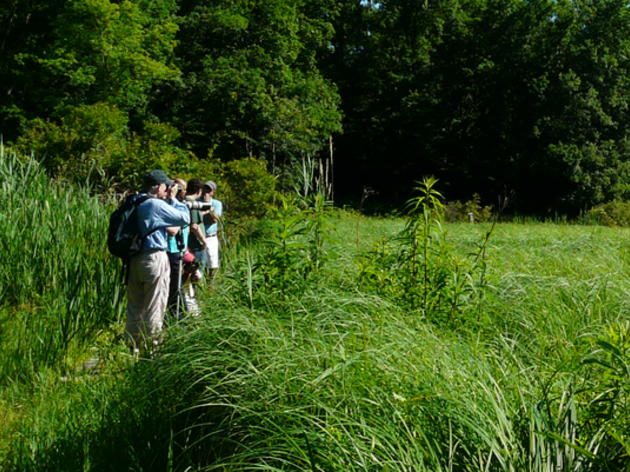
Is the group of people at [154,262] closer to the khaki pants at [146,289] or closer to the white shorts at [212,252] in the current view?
the khaki pants at [146,289]

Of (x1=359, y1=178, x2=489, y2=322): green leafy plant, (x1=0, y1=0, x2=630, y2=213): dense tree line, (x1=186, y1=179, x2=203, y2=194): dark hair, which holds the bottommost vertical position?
(x1=359, y1=178, x2=489, y2=322): green leafy plant

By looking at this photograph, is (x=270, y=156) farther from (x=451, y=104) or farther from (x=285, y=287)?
(x=285, y=287)

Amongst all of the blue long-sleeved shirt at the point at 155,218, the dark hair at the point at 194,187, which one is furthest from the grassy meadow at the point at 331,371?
the dark hair at the point at 194,187

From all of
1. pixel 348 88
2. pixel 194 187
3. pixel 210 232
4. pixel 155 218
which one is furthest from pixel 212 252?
pixel 348 88

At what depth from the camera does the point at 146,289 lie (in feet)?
18.2

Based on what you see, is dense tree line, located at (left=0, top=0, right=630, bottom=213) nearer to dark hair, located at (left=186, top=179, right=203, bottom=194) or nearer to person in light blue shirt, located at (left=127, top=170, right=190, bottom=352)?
dark hair, located at (left=186, top=179, right=203, bottom=194)

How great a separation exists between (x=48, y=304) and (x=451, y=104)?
31.2m

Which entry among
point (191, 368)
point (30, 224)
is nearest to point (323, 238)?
point (191, 368)

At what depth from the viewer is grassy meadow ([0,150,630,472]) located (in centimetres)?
245

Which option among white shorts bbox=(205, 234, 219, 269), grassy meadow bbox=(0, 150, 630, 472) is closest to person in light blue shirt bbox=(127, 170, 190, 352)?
grassy meadow bbox=(0, 150, 630, 472)

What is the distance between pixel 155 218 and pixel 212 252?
1873 millimetres

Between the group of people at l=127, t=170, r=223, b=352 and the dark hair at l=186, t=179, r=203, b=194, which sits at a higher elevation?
the dark hair at l=186, t=179, r=203, b=194

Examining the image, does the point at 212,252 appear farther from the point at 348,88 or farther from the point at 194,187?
the point at 348,88

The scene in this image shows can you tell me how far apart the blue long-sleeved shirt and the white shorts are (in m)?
1.59
